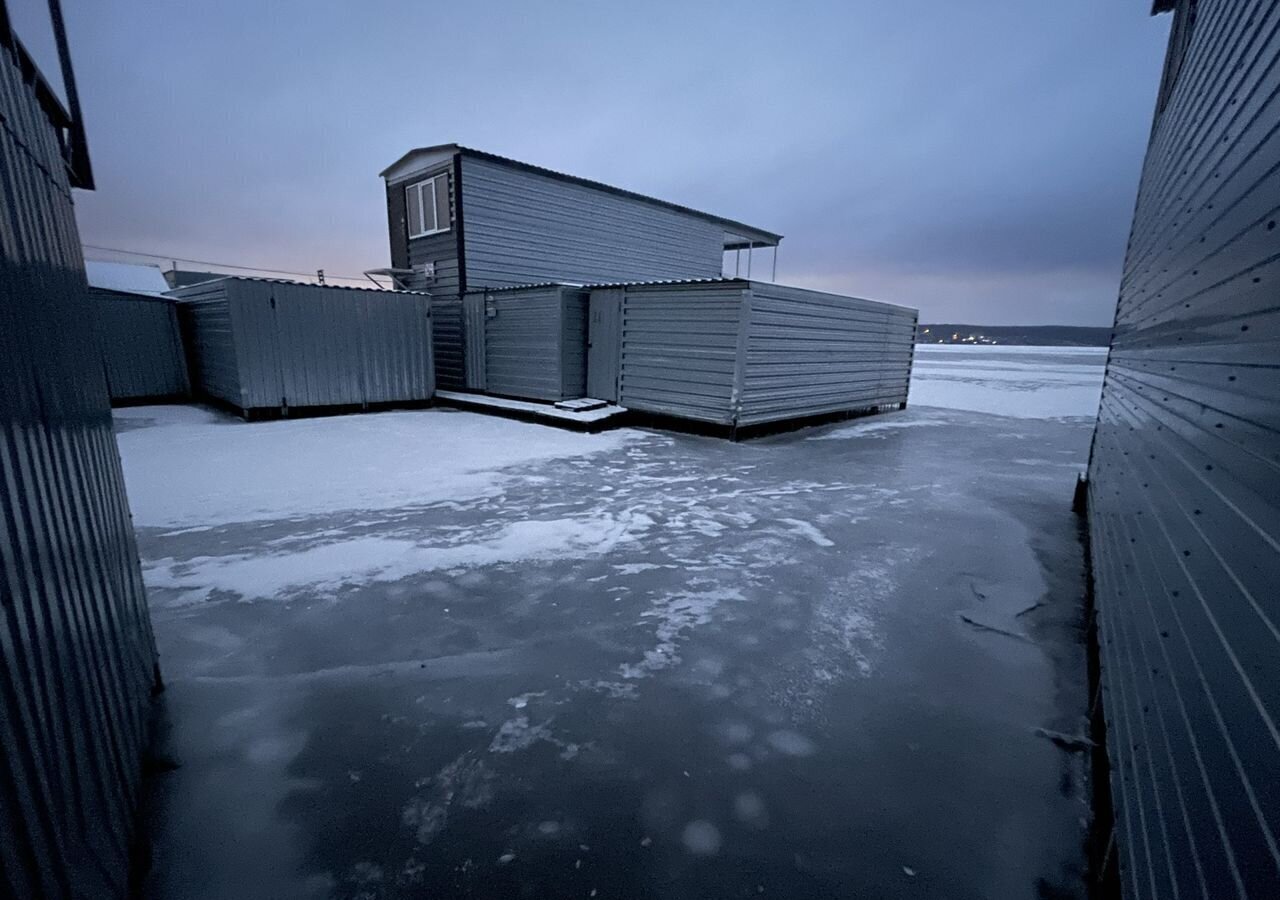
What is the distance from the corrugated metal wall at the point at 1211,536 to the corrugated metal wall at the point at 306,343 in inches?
480

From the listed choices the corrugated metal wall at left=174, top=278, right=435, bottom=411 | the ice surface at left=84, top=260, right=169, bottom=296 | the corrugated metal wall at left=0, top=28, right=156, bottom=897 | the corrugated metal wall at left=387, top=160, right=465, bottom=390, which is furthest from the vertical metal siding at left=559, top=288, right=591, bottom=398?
the ice surface at left=84, top=260, right=169, bottom=296

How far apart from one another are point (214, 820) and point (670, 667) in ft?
6.52

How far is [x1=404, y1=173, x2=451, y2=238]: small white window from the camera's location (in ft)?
44.5

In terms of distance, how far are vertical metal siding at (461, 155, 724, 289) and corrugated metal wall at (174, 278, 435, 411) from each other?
2.56 m

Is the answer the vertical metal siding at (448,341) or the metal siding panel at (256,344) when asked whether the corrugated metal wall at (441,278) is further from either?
the metal siding panel at (256,344)

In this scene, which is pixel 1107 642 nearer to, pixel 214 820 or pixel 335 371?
pixel 214 820

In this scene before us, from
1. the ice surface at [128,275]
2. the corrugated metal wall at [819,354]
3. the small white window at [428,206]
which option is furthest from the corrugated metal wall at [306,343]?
the ice surface at [128,275]

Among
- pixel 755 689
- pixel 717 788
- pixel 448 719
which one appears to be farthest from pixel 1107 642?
pixel 448 719

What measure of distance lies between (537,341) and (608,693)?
9695 millimetres

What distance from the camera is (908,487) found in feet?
22.6

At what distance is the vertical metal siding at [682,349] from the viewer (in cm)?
932

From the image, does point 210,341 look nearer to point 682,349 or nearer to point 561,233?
point 561,233

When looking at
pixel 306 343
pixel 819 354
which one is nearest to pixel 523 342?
pixel 306 343

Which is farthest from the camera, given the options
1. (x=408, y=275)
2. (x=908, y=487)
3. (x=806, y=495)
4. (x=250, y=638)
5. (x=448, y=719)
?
(x=408, y=275)
